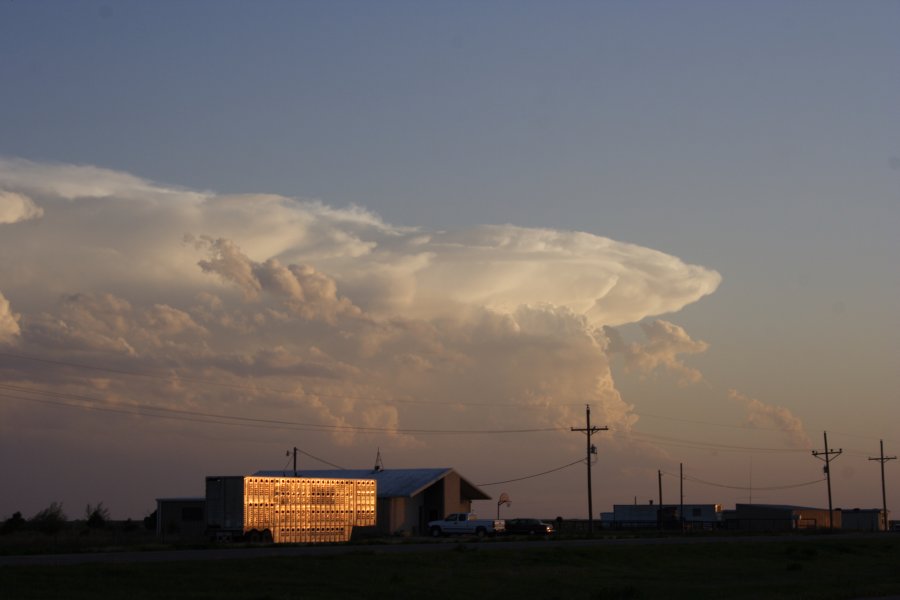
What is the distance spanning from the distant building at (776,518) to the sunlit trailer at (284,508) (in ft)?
205

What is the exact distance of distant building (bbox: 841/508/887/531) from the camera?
13188cm

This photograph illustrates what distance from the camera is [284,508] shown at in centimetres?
6322

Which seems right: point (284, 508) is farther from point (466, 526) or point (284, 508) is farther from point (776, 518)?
point (776, 518)

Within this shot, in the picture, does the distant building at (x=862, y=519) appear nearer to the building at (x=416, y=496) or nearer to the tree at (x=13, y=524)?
the building at (x=416, y=496)

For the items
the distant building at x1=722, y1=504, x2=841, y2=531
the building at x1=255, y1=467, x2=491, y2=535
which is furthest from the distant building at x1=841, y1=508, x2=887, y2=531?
the building at x1=255, y1=467, x2=491, y2=535

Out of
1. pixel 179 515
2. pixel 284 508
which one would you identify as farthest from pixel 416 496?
pixel 284 508

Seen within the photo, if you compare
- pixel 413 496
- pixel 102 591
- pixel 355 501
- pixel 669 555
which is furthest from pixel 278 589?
pixel 413 496

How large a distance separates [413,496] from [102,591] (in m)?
56.5

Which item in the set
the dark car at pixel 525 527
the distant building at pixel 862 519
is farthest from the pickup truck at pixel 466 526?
the distant building at pixel 862 519

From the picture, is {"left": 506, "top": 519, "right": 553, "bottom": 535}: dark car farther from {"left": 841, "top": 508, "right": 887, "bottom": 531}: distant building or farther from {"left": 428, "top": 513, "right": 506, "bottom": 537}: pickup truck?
{"left": 841, "top": 508, "right": 887, "bottom": 531}: distant building

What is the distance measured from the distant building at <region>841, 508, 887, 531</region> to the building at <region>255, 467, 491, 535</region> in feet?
197

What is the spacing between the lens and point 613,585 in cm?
3881

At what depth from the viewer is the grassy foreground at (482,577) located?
3108cm

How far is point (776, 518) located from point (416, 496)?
176 ft
